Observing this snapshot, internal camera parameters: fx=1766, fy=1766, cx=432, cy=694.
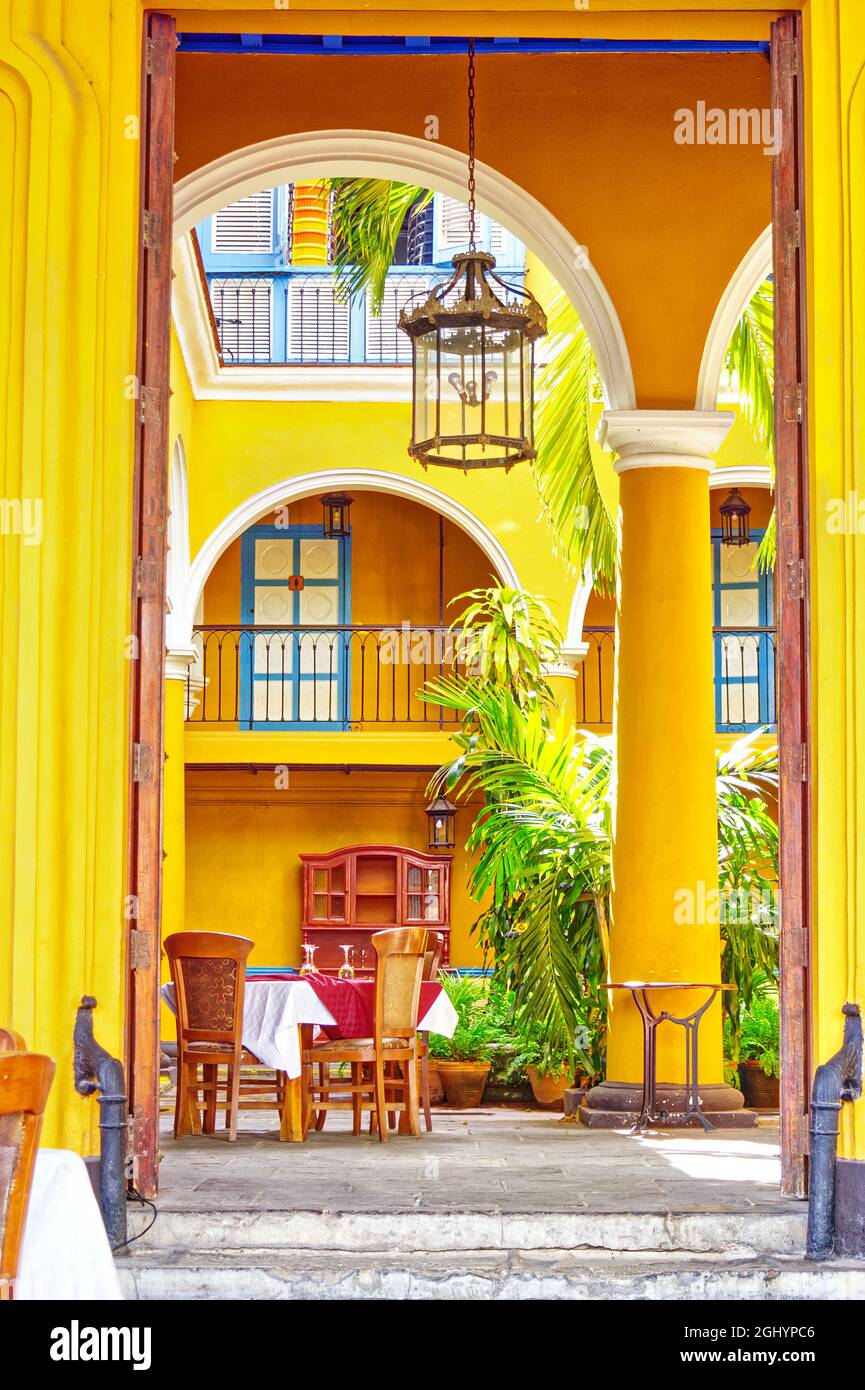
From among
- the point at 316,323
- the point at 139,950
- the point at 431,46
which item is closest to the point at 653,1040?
the point at 139,950

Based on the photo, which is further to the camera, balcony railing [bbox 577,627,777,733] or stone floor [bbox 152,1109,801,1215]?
balcony railing [bbox 577,627,777,733]

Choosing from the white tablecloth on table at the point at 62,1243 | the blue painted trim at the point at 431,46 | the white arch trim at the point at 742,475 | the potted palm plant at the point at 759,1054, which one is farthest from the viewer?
the white arch trim at the point at 742,475

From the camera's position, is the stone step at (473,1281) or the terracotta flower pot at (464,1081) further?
the terracotta flower pot at (464,1081)

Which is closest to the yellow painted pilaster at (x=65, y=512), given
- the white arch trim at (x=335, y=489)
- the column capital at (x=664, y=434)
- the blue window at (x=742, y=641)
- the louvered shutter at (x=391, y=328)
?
the column capital at (x=664, y=434)

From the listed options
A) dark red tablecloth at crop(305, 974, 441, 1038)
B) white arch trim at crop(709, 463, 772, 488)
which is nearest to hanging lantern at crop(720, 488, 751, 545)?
white arch trim at crop(709, 463, 772, 488)

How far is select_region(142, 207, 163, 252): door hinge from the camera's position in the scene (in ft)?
17.7

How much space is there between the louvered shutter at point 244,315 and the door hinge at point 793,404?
1010cm

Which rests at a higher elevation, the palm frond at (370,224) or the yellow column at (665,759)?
the palm frond at (370,224)

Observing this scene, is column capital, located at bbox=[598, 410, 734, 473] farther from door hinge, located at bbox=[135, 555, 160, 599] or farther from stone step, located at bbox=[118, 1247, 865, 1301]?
stone step, located at bbox=[118, 1247, 865, 1301]

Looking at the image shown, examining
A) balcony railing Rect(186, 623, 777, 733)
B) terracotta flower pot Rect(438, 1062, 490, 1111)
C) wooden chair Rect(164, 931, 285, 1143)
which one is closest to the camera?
wooden chair Rect(164, 931, 285, 1143)

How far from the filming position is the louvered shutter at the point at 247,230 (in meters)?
15.5

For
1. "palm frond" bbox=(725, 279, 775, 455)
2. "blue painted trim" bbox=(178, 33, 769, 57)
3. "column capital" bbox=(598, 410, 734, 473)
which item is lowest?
"column capital" bbox=(598, 410, 734, 473)

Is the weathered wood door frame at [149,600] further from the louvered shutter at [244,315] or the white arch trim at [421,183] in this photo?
the louvered shutter at [244,315]

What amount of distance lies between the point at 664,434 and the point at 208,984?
303 cm
